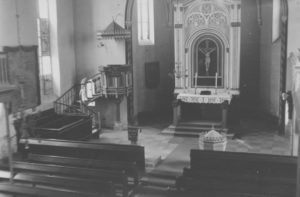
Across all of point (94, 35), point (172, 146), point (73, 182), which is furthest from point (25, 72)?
point (73, 182)

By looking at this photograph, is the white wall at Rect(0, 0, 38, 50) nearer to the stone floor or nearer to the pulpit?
the stone floor

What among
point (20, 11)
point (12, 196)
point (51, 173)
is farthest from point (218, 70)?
point (12, 196)

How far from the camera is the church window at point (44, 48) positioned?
1437cm

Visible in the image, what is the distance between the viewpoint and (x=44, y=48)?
14.5m

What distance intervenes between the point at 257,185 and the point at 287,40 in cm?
830

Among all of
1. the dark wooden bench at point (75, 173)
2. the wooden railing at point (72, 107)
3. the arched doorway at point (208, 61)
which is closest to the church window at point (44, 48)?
the wooden railing at point (72, 107)

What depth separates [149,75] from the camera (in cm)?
1772

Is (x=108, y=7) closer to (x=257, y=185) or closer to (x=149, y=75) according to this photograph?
(x=149, y=75)

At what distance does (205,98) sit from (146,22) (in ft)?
14.8

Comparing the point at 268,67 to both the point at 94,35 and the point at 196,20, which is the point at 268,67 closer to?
the point at 196,20

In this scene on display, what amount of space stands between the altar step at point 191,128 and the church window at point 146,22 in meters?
4.10

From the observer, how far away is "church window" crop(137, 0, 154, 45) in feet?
57.2

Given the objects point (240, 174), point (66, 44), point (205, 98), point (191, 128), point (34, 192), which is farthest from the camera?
point (66, 44)

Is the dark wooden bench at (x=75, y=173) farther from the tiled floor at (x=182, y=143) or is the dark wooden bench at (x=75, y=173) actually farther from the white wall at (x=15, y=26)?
the white wall at (x=15, y=26)
